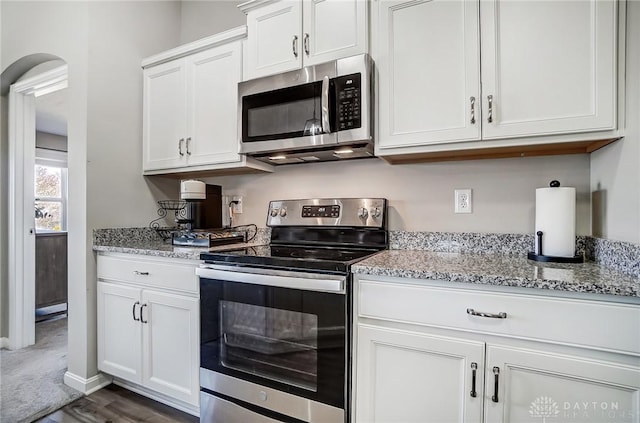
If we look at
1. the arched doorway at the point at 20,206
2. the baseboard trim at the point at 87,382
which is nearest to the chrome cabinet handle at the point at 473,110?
the baseboard trim at the point at 87,382

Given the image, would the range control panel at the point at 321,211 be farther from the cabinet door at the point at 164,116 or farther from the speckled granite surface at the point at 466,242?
→ the cabinet door at the point at 164,116

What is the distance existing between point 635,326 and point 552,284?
0.22 meters

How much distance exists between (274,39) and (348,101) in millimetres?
608

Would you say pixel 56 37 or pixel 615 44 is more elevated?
pixel 56 37

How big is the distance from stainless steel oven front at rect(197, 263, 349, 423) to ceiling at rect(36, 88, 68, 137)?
2.61 meters

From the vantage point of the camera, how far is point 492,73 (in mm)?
1327

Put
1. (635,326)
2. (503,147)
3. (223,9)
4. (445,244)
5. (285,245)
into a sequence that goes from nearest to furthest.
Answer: (635,326)
(503,147)
(445,244)
(285,245)
(223,9)

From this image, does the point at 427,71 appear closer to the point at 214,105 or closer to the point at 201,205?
the point at 214,105

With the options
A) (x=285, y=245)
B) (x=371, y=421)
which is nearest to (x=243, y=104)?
(x=285, y=245)

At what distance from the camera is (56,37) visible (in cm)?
209

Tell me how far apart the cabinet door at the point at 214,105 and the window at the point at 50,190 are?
3.52 meters

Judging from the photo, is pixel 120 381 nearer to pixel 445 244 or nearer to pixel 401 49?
pixel 445 244

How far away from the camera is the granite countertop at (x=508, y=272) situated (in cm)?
95

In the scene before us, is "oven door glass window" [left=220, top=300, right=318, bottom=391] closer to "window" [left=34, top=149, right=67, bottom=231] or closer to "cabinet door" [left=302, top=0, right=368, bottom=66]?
"cabinet door" [left=302, top=0, right=368, bottom=66]
